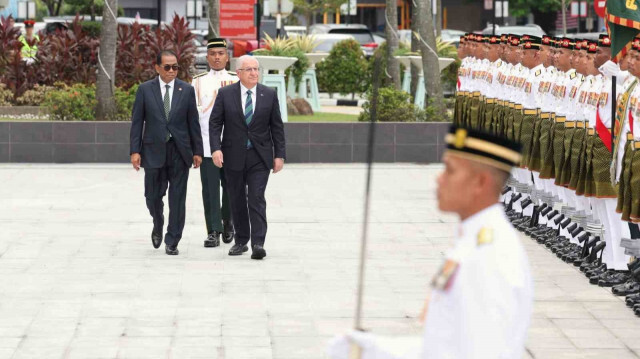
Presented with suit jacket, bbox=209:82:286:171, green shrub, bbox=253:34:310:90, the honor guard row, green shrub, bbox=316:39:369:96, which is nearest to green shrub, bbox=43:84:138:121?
green shrub, bbox=253:34:310:90

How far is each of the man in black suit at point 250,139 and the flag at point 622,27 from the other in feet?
9.35

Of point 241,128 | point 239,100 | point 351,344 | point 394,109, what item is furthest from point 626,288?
point 394,109

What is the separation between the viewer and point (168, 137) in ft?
39.3

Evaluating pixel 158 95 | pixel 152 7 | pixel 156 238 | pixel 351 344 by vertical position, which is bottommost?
pixel 156 238

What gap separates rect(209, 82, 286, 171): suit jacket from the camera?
457 inches

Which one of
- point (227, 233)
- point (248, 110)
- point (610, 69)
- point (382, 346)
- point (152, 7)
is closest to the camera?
point (382, 346)

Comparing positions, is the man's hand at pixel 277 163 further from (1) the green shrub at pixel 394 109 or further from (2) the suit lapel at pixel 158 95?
(1) the green shrub at pixel 394 109

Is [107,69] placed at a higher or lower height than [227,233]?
higher

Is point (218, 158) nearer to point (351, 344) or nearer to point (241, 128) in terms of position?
point (241, 128)

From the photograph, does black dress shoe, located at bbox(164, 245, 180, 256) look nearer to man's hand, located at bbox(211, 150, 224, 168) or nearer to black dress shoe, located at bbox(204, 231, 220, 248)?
black dress shoe, located at bbox(204, 231, 220, 248)

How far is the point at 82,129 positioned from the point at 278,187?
3976 millimetres

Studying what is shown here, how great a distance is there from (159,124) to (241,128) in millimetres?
807

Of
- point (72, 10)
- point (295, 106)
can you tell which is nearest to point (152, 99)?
point (295, 106)

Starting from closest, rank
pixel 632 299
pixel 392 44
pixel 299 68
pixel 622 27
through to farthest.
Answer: pixel 632 299, pixel 622 27, pixel 299 68, pixel 392 44
